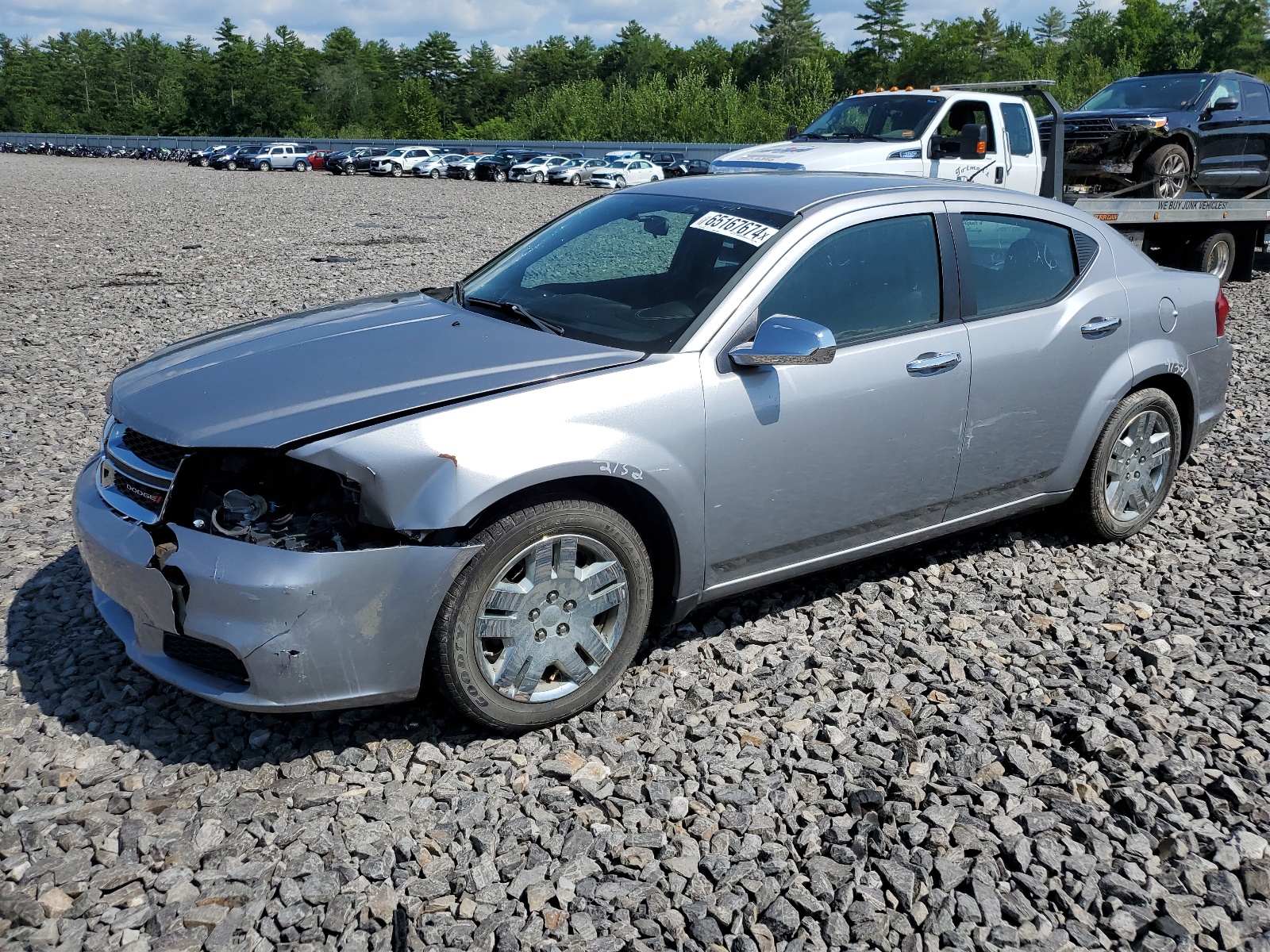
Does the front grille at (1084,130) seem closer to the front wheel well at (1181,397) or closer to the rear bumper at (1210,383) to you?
the rear bumper at (1210,383)

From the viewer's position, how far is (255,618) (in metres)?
2.98

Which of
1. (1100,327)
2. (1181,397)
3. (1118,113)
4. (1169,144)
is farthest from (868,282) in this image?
(1118,113)

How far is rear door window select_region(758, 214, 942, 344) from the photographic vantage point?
3863 millimetres

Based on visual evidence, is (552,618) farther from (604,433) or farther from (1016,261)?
(1016,261)

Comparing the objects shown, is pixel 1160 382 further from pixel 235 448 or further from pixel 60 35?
pixel 60 35

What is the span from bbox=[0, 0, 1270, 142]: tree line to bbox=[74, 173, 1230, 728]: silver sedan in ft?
176

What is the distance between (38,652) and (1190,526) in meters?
5.13

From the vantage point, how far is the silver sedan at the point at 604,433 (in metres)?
3.07

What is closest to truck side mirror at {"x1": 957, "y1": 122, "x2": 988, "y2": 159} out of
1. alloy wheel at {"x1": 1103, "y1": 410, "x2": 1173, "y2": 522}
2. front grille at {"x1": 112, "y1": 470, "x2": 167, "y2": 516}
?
alloy wheel at {"x1": 1103, "y1": 410, "x2": 1173, "y2": 522}

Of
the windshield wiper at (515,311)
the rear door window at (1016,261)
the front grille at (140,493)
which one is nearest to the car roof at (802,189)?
the rear door window at (1016,261)

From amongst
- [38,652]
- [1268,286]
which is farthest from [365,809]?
[1268,286]

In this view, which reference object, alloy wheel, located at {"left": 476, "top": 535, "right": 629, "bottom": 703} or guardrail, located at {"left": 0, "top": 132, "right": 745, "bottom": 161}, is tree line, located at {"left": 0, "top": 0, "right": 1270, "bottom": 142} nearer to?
guardrail, located at {"left": 0, "top": 132, "right": 745, "bottom": 161}

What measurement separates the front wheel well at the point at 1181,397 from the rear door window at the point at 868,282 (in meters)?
1.40

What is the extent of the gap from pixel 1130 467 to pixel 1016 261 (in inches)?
47.7
